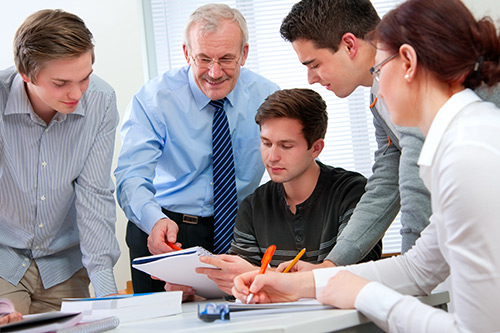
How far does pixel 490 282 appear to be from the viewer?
883 millimetres

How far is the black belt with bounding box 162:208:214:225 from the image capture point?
2.24 m

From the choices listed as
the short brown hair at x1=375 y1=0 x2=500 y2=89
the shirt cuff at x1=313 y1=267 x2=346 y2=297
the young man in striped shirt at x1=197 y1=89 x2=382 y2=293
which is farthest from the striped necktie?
the short brown hair at x1=375 y1=0 x2=500 y2=89

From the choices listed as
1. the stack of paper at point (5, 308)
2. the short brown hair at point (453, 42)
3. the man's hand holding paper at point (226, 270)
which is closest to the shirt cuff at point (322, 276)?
the man's hand holding paper at point (226, 270)

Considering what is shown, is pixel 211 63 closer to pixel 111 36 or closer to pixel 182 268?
pixel 182 268

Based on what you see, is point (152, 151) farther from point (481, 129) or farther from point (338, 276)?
point (481, 129)

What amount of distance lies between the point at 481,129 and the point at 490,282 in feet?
0.83

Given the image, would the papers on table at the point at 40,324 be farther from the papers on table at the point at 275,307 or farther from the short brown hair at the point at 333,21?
the short brown hair at the point at 333,21

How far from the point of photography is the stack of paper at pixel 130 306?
1.26 metres

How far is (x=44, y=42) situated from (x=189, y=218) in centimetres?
89

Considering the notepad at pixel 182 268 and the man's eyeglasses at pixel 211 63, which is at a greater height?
the man's eyeglasses at pixel 211 63

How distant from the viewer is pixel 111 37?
3348mm

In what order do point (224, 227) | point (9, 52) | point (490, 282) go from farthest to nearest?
1. point (9, 52)
2. point (224, 227)
3. point (490, 282)

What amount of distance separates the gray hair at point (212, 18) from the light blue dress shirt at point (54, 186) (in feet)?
1.56

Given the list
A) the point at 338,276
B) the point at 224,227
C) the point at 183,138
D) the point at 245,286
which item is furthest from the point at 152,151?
the point at 338,276
